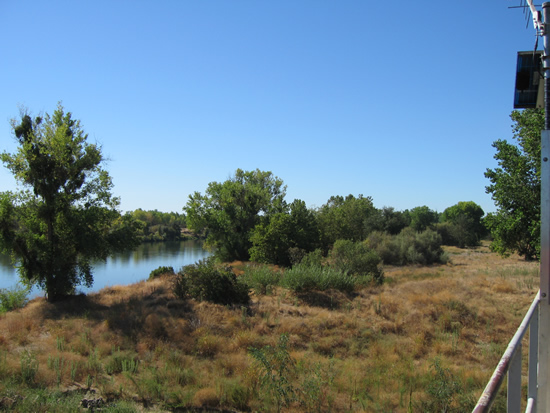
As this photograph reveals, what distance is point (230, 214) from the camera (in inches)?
1735

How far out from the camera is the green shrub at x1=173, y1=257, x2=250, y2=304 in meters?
16.0

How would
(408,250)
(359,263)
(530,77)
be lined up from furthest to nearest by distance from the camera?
(408,250)
(359,263)
(530,77)

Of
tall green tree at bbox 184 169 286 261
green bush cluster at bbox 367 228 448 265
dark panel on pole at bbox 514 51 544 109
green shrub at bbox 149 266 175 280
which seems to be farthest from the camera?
tall green tree at bbox 184 169 286 261

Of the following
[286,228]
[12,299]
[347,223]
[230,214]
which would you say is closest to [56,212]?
[12,299]

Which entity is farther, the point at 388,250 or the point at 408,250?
the point at 388,250

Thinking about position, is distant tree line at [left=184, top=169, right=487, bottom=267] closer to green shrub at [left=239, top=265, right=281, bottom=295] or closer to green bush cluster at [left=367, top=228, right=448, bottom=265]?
green bush cluster at [left=367, top=228, right=448, bottom=265]

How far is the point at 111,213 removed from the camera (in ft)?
60.1

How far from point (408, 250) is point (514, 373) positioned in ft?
116

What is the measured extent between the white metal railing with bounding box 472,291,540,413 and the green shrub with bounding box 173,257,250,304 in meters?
13.8

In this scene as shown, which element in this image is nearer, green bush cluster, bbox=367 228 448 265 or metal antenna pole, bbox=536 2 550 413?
metal antenna pole, bbox=536 2 550 413

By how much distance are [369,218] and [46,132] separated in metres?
41.0

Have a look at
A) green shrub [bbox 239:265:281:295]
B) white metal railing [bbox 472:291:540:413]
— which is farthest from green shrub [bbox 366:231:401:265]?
white metal railing [bbox 472:291:540:413]

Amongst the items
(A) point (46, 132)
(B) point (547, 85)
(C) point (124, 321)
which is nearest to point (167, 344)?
(C) point (124, 321)

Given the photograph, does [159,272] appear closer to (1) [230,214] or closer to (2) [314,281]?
(2) [314,281]
